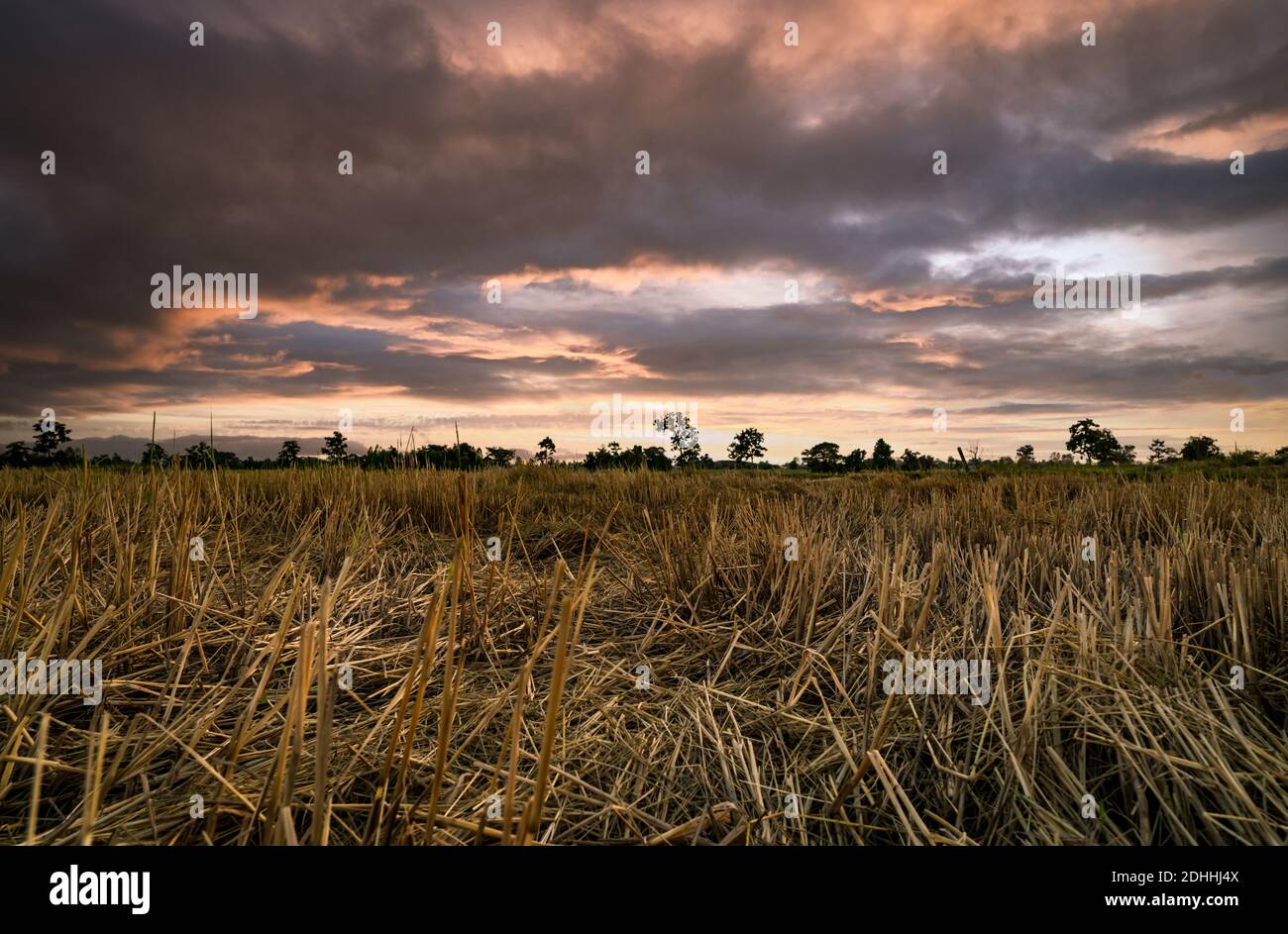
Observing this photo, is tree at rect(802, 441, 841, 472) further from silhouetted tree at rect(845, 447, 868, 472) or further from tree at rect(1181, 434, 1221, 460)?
tree at rect(1181, 434, 1221, 460)

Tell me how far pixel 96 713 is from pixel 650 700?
1777 millimetres

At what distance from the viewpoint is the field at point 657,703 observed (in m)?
1.34

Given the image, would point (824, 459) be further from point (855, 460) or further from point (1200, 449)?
point (1200, 449)

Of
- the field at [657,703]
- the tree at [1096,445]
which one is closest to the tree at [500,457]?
the field at [657,703]

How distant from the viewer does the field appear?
4.41 feet

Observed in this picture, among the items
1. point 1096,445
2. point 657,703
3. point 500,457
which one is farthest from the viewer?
point 1096,445

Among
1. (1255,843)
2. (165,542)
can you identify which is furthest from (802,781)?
(165,542)

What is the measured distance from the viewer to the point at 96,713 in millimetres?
1835

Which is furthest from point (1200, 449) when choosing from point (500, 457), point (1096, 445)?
point (500, 457)

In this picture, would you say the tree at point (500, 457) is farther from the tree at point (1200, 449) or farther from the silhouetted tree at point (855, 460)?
the tree at point (1200, 449)

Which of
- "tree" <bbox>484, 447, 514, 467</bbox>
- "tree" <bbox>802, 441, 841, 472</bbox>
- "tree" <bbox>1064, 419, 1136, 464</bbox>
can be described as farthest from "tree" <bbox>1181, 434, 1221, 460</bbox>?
"tree" <bbox>484, 447, 514, 467</bbox>

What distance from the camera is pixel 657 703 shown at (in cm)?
211

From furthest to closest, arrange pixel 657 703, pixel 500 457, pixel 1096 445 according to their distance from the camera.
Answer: pixel 1096 445 < pixel 500 457 < pixel 657 703

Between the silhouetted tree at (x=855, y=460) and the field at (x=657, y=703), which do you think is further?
the silhouetted tree at (x=855, y=460)
